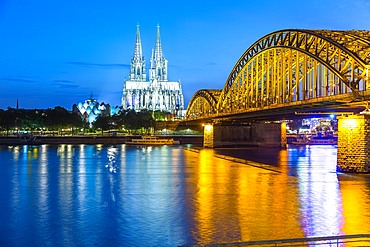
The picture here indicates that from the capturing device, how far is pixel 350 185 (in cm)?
3981

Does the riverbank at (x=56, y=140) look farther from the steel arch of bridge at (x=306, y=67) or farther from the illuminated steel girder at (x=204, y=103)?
the steel arch of bridge at (x=306, y=67)

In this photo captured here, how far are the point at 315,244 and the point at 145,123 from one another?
170 metres

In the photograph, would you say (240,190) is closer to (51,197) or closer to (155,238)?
(51,197)

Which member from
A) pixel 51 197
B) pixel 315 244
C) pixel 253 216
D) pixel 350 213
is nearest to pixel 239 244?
pixel 315 244

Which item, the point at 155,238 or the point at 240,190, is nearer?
the point at 155,238

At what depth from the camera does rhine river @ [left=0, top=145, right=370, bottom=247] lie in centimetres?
2256

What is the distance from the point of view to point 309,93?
209 ft

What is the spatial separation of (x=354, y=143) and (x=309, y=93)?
60.1 feet

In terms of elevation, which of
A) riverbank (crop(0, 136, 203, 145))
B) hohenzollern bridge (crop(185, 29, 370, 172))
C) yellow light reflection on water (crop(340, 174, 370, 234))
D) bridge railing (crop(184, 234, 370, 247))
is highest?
hohenzollern bridge (crop(185, 29, 370, 172))

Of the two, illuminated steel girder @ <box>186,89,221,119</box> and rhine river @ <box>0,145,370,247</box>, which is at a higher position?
illuminated steel girder @ <box>186,89,221,119</box>

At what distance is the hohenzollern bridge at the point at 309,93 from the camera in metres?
46.4

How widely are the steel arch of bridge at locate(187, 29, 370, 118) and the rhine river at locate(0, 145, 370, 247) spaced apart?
32.6 ft

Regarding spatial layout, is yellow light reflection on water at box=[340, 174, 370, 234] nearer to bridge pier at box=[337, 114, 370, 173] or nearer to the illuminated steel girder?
bridge pier at box=[337, 114, 370, 173]

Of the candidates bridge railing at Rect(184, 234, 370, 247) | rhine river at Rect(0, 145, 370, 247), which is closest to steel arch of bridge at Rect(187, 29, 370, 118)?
rhine river at Rect(0, 145, 370, 247)
